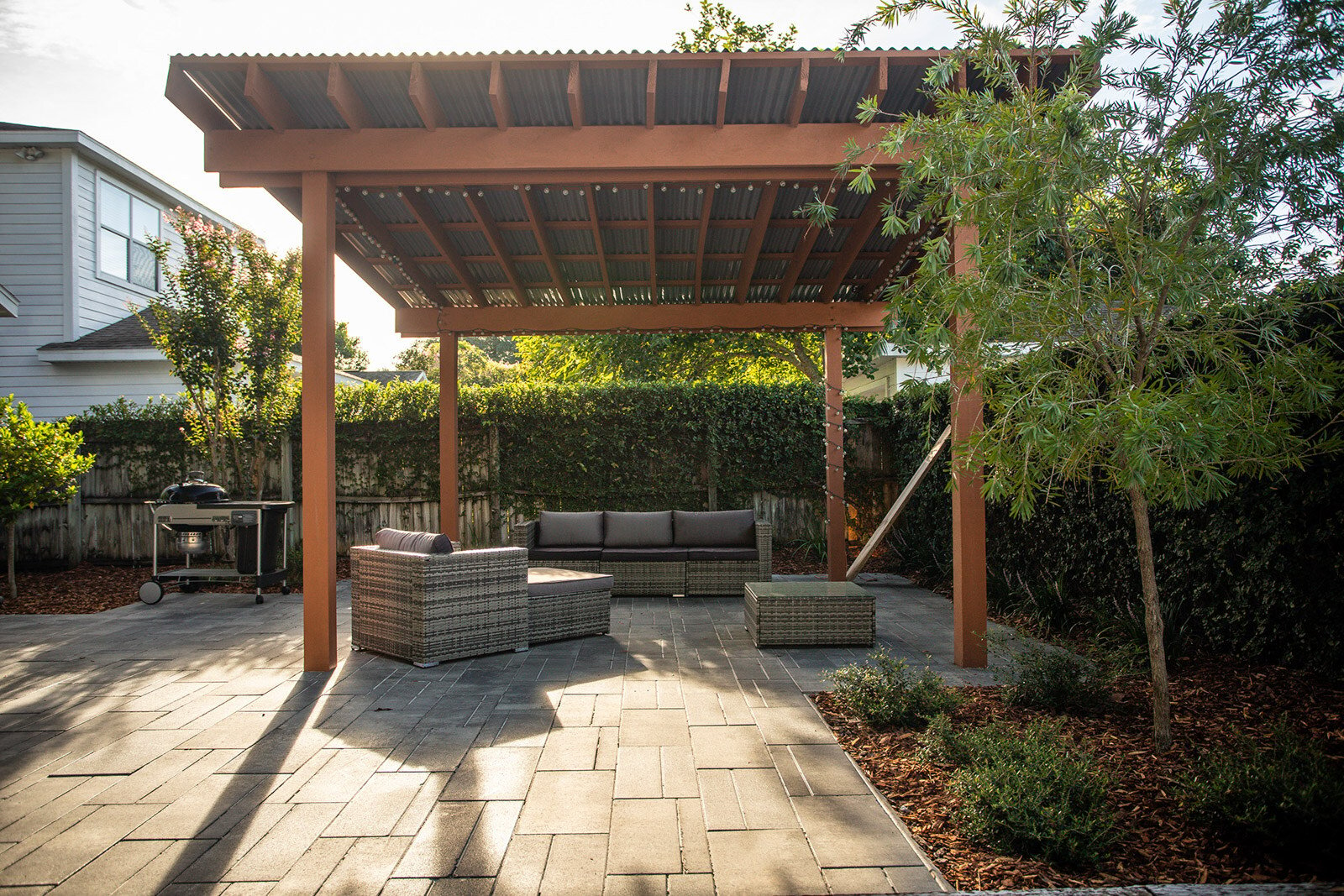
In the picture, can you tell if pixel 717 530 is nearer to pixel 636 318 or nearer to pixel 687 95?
pixel 636 318

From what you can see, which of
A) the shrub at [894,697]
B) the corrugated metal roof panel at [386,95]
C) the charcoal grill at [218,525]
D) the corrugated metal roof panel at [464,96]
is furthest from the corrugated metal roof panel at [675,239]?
the charcoal grill at [218,525]

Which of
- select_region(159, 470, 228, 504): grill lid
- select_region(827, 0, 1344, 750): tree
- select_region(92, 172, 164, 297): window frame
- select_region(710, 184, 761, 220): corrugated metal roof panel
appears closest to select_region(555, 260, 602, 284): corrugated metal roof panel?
select_region(710, 184, 761, 220): corrugated metal roof panel

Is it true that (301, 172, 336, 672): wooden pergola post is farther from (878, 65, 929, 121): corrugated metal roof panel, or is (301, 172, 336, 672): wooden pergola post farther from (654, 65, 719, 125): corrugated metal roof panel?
(878, 65, 929, 121): corrugated metal roof panel

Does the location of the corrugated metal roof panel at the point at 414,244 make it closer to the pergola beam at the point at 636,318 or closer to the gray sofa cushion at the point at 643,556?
the pergola beam at the point at 636,318

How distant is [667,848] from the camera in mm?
2564

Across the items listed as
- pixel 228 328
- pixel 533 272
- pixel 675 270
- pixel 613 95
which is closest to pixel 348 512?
pixel 228 328

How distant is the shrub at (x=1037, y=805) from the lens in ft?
8.06

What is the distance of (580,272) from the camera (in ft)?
27.0

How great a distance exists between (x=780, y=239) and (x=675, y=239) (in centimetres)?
96

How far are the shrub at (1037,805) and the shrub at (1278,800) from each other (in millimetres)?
318

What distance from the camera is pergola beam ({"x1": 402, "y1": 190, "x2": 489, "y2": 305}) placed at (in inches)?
244

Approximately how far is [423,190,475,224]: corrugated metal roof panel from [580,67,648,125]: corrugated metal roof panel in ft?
5.11

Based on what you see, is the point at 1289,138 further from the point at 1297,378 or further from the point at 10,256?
the point at 10,256

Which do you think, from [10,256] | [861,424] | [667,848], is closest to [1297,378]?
[667,848]
